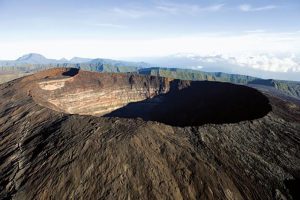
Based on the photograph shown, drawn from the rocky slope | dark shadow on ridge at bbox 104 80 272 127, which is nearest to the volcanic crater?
dark shadow on ridge at bbox 104 80 272 127

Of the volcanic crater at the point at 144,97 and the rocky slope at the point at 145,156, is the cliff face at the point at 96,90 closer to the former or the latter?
Result: the volcanic crater at the point at 144,97

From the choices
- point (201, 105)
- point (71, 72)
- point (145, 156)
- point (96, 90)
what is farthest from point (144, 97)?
point (145, 156)

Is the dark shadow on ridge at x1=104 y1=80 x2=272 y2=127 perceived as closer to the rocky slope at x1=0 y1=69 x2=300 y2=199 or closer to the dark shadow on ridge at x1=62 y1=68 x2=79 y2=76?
the rocky slope at x1=0 y1=69 x2=300 y2=199

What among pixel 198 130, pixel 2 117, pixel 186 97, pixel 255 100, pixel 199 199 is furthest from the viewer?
pixel 186 97

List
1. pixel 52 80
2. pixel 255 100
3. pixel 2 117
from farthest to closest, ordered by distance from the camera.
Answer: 1. pixel 52 80
2. pixel 255 100
3. pixel 2 117

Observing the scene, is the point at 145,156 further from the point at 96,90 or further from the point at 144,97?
the point at 144,97

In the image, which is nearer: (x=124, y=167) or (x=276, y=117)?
(x=124, y=167)

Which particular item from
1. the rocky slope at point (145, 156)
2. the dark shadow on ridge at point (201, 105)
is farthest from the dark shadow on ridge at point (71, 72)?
the rocky slope at point (145, 156)

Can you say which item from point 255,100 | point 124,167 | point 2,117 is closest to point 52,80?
point 2,117

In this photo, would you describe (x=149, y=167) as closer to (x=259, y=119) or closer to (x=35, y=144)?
(x=35, y=144)
